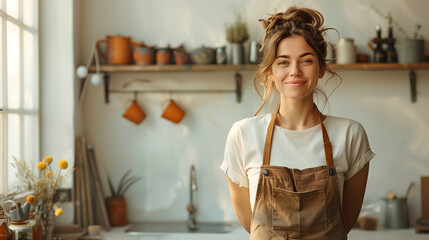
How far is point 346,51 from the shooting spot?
3152 millimetres

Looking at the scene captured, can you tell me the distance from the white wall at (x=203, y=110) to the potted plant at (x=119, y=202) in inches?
2.2

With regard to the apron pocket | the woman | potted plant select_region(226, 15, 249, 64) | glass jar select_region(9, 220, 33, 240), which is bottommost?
glass jar select_region(9, 220, 33, 240)

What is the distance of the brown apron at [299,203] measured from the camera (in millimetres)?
1395

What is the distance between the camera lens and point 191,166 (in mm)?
3426

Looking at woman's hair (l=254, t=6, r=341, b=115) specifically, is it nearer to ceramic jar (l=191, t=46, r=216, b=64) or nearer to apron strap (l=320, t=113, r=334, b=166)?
apron strap (l=320, t=113, r=334, b=166)

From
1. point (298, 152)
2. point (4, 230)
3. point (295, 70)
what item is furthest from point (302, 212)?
point (4, 230)

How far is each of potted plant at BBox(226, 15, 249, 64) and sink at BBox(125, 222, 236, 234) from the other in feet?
3.67

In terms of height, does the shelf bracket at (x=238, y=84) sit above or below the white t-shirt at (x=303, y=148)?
above

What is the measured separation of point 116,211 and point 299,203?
216 cm

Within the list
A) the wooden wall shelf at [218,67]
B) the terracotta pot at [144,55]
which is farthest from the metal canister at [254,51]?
the terracotta pot at [144,55]

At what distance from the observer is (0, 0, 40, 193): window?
262 centimetres

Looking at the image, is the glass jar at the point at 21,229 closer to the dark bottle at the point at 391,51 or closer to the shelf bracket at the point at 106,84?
the shelf bracket at the point at 106,84

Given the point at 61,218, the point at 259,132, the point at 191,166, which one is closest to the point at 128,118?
the point at 191,166

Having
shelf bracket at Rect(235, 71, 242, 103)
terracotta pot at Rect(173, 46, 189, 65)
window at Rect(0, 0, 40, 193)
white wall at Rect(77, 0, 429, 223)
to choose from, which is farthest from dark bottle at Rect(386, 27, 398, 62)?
window at Rect(0, 0, 40, 193)
